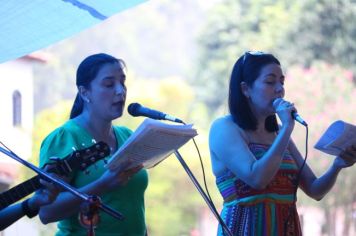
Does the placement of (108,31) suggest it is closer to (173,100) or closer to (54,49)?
(54,49)

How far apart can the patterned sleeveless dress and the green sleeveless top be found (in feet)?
1.26

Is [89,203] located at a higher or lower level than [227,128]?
Result: lower

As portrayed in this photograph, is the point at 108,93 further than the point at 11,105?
No

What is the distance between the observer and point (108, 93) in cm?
341

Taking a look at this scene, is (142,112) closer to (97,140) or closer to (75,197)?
(97,140)

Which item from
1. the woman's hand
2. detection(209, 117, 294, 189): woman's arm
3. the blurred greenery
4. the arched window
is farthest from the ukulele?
the arched window

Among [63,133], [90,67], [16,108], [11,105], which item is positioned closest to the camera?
[63,133]

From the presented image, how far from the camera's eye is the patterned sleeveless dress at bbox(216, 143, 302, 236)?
349 cm

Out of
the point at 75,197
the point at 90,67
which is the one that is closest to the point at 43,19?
the point at 90,67

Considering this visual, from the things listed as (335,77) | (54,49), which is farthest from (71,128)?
(54,49)

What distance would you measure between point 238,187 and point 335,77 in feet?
49.3

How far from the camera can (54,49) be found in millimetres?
38438

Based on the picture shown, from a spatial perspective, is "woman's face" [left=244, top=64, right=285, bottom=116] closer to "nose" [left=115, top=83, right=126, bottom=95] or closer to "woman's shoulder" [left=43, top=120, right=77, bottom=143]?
"nose" [left=115, top=83, right=126, bottom=95]

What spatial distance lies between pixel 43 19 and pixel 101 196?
0.99m
